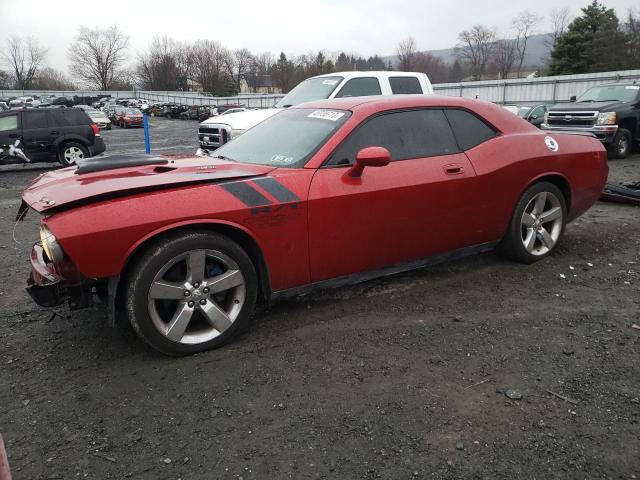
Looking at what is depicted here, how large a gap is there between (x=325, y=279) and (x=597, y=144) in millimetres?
3324

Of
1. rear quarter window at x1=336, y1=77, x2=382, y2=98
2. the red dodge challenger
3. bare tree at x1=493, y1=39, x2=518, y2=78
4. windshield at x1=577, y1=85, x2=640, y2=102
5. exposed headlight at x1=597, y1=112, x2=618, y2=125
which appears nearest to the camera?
the red dodge challenger

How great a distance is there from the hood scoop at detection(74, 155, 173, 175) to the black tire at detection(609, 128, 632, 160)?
39.2 feet

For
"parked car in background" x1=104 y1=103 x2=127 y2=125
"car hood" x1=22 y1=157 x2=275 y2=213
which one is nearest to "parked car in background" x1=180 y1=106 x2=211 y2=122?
"parked car in background" x1=104 y1=103 x2=127 y2=125

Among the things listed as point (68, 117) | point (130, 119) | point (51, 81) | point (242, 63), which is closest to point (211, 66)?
point (242, 63)

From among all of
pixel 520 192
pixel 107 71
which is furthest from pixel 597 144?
pixel 107 71

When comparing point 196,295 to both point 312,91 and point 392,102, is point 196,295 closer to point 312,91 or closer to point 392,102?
point 392,102

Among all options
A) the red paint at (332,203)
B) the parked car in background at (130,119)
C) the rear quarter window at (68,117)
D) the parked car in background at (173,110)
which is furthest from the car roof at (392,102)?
the parked car in background at (173,110)

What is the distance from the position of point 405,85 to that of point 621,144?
23.2 ft

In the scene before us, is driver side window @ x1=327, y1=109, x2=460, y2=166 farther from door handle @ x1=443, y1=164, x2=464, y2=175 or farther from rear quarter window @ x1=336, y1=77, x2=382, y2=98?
rear quarter window @ x1=336, y1=77, x2=382, y2=98

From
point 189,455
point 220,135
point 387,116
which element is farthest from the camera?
point 220,135

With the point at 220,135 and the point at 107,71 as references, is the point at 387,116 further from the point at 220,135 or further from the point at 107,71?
the point at 107,71

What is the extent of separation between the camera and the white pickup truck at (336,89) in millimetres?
8086

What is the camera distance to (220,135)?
8.65 metres

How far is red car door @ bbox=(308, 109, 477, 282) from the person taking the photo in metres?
3.36
